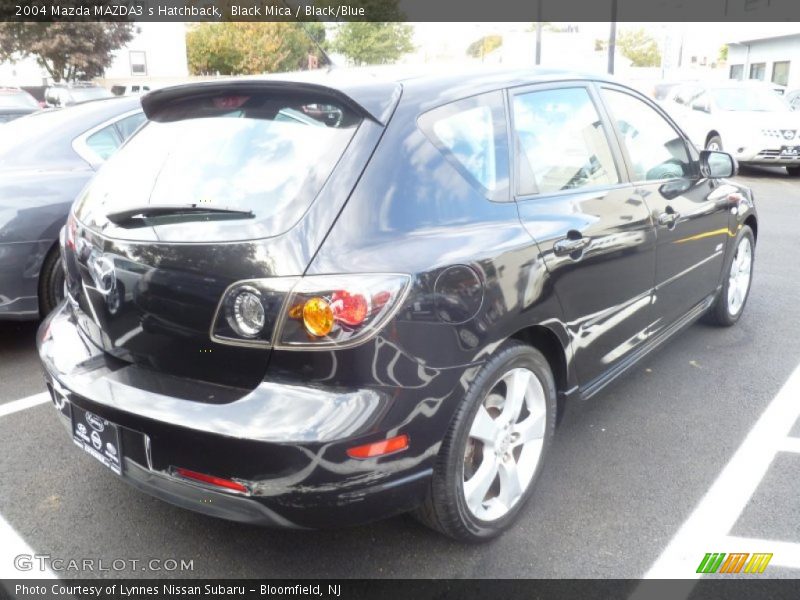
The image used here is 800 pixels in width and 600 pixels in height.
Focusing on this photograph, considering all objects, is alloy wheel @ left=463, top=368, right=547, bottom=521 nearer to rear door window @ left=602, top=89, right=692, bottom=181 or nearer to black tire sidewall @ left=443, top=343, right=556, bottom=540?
black tire sidewall @ left=443, top=343, right=556, bottom=540

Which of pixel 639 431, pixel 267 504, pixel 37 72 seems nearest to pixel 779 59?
pixel 639 431

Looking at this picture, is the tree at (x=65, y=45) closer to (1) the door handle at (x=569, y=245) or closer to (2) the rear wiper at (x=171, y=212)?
(2) the rear wiper at (x=171, y=212)

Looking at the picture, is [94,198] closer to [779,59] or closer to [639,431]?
[639,431]

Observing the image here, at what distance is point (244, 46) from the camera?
50.1m

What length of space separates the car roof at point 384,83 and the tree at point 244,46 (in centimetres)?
4702

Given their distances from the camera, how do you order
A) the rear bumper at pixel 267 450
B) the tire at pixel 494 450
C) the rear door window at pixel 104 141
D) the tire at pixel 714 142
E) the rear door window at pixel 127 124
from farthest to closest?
the tire at pixel 714 142 → the rear door window at pixel 127 124 → the rear door window at pixel 104 141 → the tire at pixel 494 450 → the rear bumper at pixel 267 450

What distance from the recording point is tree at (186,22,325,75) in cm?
4966

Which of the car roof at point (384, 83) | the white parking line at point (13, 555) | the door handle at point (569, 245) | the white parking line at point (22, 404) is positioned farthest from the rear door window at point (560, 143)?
the white parking line at point (22, 404)

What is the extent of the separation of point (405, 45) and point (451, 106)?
68048 millimetres

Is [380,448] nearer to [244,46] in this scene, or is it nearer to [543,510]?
[543,510]

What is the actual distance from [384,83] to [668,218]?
1.73 meters

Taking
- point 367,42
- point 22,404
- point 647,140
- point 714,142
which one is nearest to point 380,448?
point 647,140

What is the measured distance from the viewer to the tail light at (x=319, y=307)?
7.04 feet

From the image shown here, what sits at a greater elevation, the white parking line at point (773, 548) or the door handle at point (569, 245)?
the door handle at point (569, 245)
